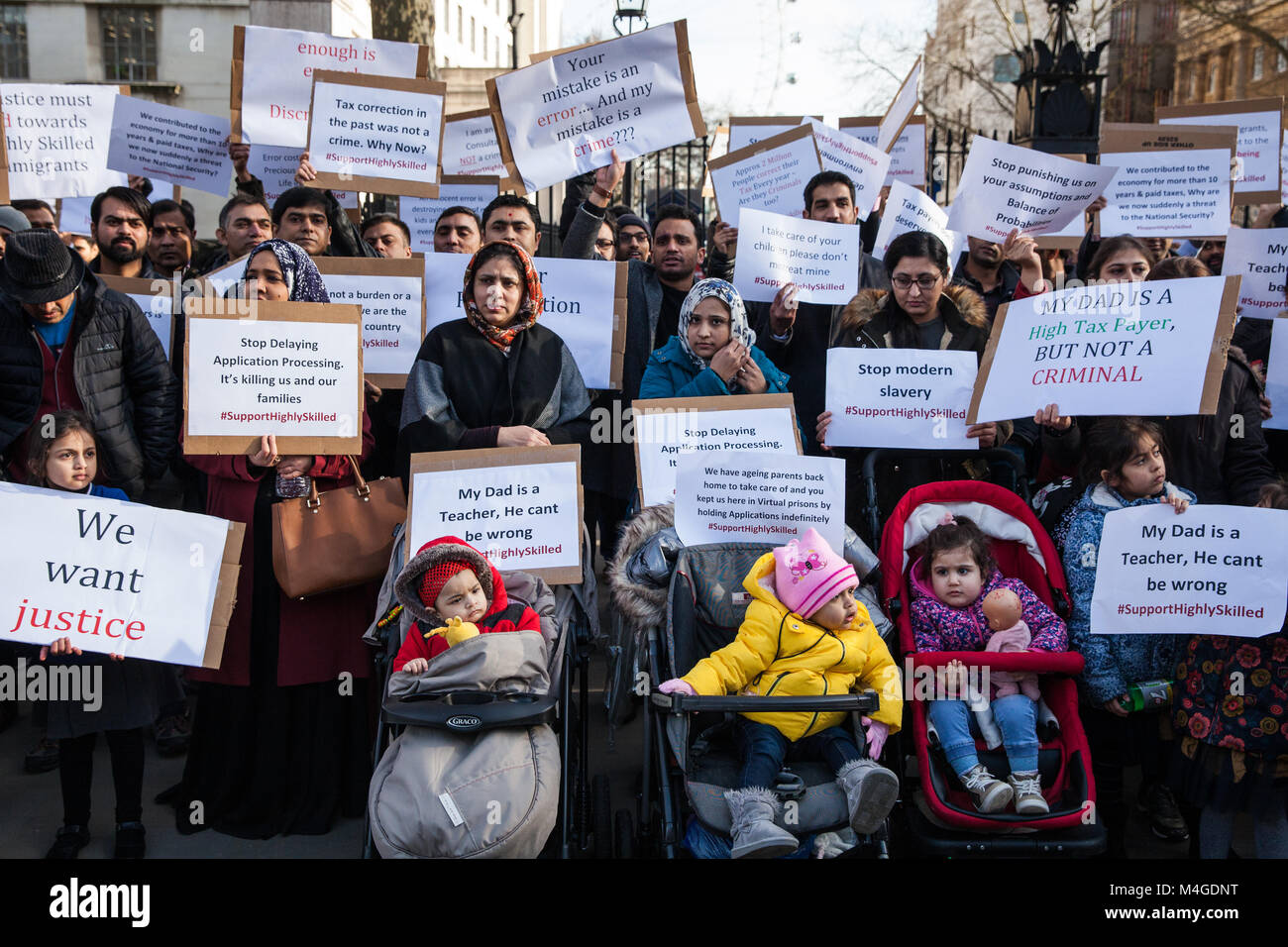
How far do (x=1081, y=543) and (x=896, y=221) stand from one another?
9.62 ft

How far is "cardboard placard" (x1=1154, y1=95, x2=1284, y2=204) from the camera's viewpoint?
674cm

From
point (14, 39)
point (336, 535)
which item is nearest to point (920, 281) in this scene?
point (336, 535)

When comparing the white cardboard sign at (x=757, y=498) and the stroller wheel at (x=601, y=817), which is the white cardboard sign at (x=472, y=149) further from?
the stroller wheel at (x=601, y=817)

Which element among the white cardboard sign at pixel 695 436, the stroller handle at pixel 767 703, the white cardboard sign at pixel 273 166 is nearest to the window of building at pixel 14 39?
the white cardboard sign at pixel 273 166

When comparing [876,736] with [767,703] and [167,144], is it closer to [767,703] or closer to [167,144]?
[767,703]

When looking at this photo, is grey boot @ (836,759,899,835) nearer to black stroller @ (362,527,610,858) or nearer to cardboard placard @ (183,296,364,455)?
black stroller @ (362,527,610,858)

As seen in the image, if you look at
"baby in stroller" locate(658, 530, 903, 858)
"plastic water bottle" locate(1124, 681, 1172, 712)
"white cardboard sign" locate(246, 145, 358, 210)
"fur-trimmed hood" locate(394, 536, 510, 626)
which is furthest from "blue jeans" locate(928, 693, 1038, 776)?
"white cardboard sign" locate(246, 145, 358, 210)

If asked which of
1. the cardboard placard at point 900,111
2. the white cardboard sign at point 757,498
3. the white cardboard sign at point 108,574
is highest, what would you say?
the cardboard placard at point 900,111

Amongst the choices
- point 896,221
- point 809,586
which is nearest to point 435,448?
point 809,586

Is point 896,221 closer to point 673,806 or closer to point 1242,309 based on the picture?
point 1242,309

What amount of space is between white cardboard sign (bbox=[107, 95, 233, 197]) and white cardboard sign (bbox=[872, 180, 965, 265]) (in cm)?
393

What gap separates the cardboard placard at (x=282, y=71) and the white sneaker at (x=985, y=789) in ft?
16.1

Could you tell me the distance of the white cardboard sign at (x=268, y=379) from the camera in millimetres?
3990

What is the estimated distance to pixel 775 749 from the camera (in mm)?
3402
